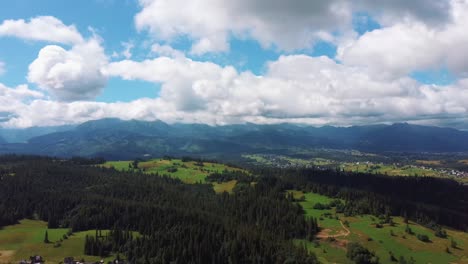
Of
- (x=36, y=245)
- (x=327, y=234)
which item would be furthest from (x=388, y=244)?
(x=36, y=245)

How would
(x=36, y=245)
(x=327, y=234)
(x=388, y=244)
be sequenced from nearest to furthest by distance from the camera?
(x=36, y=245)
(x=388, y=244)
(x=327, y=234)

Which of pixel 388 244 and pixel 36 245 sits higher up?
pixel 388 244

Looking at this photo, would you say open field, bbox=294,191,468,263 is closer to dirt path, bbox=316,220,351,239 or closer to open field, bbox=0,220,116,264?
dirt path, bbox=316,220,351,239

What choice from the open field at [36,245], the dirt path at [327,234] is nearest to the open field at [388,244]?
the dirt path at [327,234]

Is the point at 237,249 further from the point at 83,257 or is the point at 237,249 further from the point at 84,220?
the point at 84,220

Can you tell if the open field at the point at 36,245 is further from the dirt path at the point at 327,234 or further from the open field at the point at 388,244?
the dirt path at the point at 327,234

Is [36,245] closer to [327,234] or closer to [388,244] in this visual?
[327,234]

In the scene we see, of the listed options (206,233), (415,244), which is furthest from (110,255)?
(415,244)

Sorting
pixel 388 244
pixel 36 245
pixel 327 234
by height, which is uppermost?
pixel 327 234
